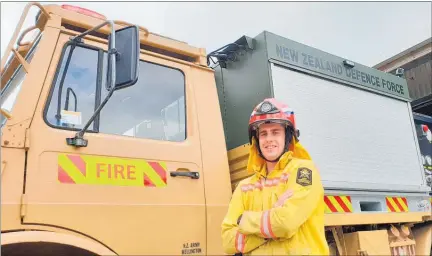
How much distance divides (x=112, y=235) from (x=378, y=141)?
2729mm

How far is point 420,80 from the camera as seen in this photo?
727 cm

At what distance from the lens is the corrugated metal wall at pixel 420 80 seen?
23.3ft

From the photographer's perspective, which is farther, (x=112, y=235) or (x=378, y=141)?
(x=378, y=141)

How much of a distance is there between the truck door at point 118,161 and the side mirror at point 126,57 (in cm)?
37

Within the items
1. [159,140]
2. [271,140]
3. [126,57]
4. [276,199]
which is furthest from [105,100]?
[276,199]

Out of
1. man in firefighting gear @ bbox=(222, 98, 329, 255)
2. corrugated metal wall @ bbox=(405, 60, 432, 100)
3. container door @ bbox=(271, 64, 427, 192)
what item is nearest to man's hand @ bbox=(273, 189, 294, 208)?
Result: man in firefighting gear @ bbox=(222, 98, 329, 255)

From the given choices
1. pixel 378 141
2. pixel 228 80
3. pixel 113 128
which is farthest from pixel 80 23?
pixel 378 141

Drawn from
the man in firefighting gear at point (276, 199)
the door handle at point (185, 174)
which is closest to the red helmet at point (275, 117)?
the man in firefighting gear at point (276, 199)

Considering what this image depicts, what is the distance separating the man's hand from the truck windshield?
62.6 inches

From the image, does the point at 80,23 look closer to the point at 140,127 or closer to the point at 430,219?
the point at 140,127

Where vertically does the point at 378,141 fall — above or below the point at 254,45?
below

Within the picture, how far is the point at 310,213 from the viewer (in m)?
2.01

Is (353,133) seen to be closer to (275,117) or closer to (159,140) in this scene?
(275,117)

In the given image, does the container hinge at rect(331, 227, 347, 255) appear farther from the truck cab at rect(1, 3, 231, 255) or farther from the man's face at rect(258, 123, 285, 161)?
the man's face at rect(258, 123, 285, 161)
